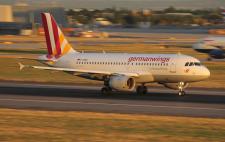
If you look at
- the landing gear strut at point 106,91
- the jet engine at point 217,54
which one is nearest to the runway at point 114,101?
the landing gear strut at point 106,91

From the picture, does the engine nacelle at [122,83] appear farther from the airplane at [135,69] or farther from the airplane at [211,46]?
the airplane at [211,46]

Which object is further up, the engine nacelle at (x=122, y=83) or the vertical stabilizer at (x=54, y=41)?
the vertical stabilizer at (x=54, y=41)

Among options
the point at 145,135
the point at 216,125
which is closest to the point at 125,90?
the point at 216,125

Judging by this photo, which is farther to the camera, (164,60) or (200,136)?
(164,60)


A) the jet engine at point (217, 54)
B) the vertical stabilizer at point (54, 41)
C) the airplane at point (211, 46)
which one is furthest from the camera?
the airplane at point (211, 46)

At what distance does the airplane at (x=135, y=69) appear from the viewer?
44.7 m

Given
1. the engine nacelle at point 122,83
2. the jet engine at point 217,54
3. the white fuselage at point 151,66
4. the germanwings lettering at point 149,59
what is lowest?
the jet engine at point 217,54

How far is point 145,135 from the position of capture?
25188mm

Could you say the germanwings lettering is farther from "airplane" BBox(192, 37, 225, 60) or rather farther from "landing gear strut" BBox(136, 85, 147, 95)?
"airplane" BBox(192, 37, 225, 60)

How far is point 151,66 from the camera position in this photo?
149ft

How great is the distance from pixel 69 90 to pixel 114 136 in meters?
23.1

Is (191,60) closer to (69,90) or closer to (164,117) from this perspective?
(69,90)

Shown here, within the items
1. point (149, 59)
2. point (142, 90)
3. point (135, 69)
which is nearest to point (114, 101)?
point (142, 90)

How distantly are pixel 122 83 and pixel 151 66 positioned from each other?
268 cm
